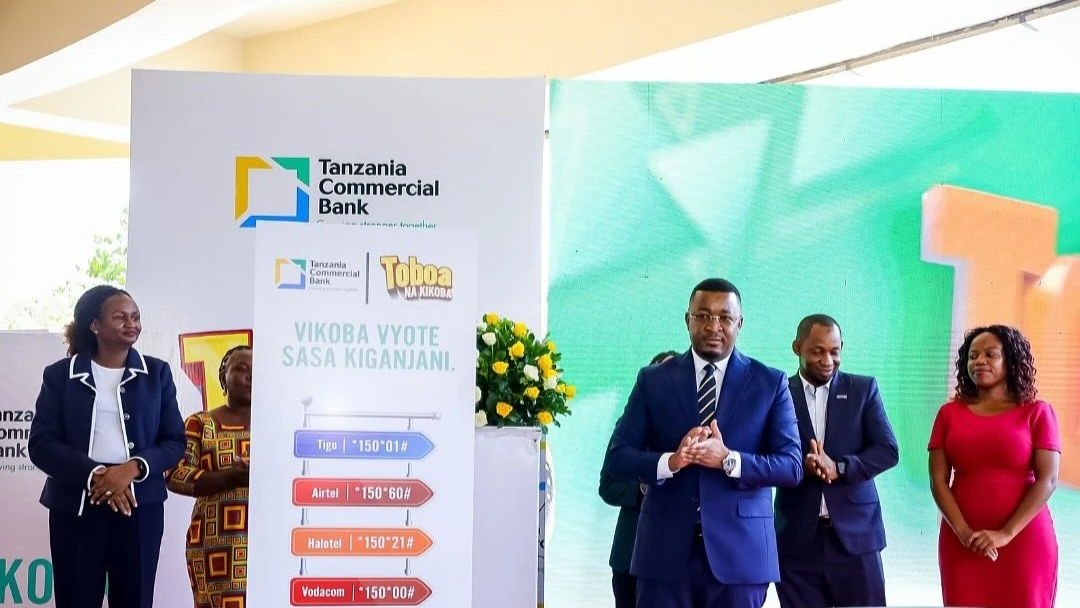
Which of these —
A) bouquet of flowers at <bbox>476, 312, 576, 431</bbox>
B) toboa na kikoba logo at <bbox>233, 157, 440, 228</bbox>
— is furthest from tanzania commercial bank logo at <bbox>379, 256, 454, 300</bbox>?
toboa na kikoba logo at <bbox>233, 157, 440, 228</bbox>

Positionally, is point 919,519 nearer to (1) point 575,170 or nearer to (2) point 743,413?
(2) point 743,413

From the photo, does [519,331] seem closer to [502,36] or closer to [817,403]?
[817,403]

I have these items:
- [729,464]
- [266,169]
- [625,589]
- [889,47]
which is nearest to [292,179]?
[266,169]

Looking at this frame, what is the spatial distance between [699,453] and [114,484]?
2318 millimetres

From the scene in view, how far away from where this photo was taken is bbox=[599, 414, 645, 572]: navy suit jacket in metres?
5.05

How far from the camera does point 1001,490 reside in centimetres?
486

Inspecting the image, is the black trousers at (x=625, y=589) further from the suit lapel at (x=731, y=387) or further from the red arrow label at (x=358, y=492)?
the red arrow label at (x=358, y=492)

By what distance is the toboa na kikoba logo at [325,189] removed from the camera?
5.58 metres

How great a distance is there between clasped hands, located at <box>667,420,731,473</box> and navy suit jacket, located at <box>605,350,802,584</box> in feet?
0.30

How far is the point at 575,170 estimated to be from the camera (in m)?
6.02

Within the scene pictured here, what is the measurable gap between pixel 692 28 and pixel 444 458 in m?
3.92

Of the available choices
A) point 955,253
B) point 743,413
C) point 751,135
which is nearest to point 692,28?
point 751,135

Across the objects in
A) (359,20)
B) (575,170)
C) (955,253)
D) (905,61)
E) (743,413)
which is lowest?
(743,413)

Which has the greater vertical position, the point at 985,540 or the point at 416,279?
the point at 416,279
